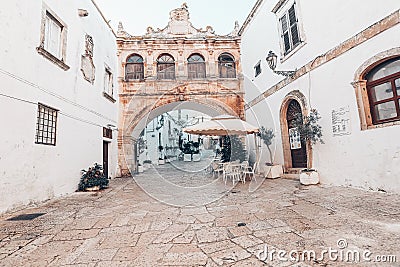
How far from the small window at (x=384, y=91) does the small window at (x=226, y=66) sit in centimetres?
747

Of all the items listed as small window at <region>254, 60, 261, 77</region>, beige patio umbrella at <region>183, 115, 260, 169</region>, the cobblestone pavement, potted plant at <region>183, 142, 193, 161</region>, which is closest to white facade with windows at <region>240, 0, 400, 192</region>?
the cobblestone pavement

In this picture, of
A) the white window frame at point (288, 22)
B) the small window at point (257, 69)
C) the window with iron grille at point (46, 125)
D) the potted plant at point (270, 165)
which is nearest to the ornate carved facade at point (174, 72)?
the small window at point (257, 69)

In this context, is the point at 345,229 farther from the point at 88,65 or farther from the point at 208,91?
the point at 208,91

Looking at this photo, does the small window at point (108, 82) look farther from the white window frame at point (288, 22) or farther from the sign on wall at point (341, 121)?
the sign on wall at point (341, 121)

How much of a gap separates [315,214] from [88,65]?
8007mm

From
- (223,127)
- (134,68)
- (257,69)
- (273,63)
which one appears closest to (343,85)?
(273,63)

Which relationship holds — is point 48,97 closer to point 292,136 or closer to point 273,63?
point 273,63

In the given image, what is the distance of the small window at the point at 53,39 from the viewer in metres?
5.19

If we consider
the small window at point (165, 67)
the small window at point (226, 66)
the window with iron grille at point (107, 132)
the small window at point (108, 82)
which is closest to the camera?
the window with iron grille at point (107, 132)

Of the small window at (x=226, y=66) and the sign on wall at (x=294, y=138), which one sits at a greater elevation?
the small window at (x=226, y=66)

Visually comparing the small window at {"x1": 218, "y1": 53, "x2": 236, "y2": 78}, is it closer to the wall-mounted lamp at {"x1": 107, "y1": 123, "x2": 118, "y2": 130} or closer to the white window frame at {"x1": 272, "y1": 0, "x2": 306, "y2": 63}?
the white window frame at {"x1": 272, "y1": 0, "x2": 306, "y2": 63}

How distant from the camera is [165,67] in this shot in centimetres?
1157

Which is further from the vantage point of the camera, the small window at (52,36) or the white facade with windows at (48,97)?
the small window at (52,36)

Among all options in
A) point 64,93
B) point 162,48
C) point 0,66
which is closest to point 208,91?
point 162,48
